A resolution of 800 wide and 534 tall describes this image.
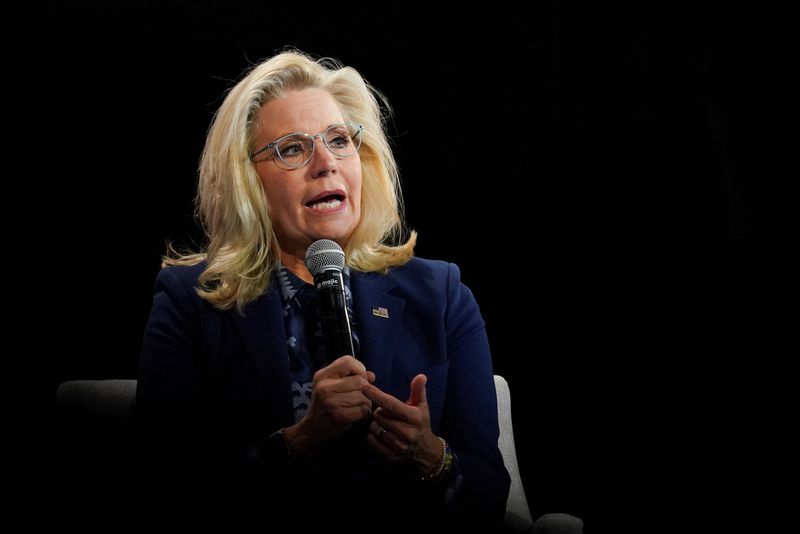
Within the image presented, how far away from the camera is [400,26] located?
2.71 metres

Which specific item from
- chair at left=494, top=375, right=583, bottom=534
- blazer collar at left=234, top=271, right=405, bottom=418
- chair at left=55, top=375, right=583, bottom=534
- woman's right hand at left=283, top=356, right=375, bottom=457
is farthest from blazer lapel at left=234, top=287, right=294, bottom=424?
chair at left=494, top=375, right=583, bottom=534

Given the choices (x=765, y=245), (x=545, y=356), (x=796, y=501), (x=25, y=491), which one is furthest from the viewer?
(x=545, y=356)

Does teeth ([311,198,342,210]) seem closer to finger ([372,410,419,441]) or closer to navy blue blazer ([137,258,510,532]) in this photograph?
navy blue blazer ([137,258,510,532])

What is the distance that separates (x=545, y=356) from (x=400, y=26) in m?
1.29

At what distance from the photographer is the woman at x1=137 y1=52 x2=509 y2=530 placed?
4.75ft

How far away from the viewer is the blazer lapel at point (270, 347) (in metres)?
1.54

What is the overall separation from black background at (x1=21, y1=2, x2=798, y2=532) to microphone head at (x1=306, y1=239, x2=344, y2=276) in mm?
1160

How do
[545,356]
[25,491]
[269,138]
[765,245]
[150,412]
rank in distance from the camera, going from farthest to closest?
[545,356] < [765,245] < [25,491] < [269,138] < [150,412]

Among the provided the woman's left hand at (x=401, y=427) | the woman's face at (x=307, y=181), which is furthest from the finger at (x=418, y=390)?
the woman's face at (x=307, y=181)

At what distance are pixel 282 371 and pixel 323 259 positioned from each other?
0.90 feet

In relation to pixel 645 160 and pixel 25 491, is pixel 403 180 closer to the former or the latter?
pixel 645 160

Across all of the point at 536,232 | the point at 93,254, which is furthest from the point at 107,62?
the point at 536,232

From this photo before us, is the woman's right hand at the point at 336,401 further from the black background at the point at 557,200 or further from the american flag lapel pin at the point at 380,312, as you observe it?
the black background at the point at 557,200

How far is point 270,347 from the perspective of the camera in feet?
5.13
